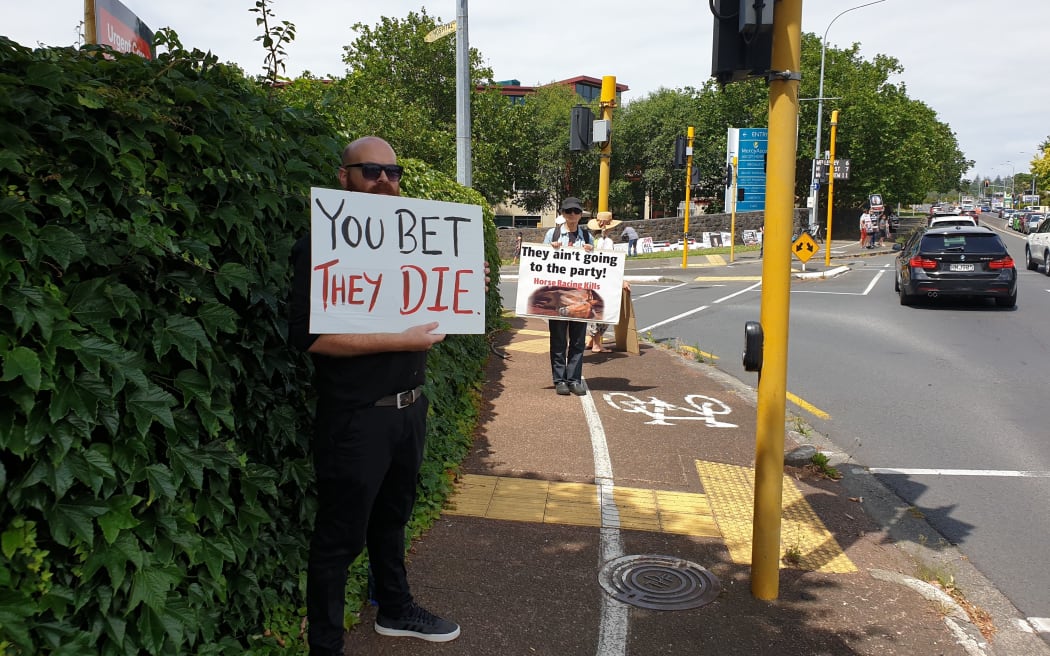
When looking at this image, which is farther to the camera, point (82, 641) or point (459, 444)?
point (459, 444)

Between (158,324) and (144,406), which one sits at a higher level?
(158,324)

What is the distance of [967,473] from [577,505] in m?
3.47

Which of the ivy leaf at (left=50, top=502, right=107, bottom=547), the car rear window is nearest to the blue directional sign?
the car rear window

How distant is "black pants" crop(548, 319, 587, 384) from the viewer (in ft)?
27.7

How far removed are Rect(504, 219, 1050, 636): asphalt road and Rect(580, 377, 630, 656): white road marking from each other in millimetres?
2078

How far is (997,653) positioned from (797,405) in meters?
5.17

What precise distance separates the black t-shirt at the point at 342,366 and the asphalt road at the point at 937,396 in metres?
3.58

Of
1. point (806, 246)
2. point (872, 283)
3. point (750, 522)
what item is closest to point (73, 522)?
point (750, 522)

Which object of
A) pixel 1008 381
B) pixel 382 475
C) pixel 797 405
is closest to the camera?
pixel 382 475

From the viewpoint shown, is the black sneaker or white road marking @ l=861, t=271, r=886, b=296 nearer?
the black sneaker

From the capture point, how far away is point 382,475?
3.10 metres

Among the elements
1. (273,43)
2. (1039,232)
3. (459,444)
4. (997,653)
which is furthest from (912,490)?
(1039,232)

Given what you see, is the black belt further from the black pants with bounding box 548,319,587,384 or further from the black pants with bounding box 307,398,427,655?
the black pants with bounding box 548,319,587,384

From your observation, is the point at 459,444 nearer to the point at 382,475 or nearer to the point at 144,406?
the point at 382,475
